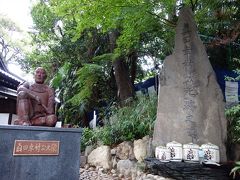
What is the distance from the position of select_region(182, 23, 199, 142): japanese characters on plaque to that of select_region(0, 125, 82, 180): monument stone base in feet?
8.11

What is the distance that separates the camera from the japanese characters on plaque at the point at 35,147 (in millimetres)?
4215

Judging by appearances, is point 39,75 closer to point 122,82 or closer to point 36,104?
point 36,104

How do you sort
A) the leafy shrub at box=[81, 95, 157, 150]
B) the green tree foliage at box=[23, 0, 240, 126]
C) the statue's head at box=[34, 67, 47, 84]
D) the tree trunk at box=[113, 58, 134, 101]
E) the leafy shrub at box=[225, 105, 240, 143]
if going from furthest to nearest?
1. the tree trunk at box=[113, 58, 134, 101]
2. the green tree foliage at box=[23, 0, 240, 126]
3. the leafy shrub at box=[81, 95, 157, 150]
4. the leafy shrub at box=[225, 105, 240, 143]
5. the statue's head at box=[34, 67, 47, 84]

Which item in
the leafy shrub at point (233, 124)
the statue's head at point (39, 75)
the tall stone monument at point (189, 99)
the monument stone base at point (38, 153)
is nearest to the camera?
the monument stone base at point (38, 153)

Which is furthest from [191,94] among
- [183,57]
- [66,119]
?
[66,119]

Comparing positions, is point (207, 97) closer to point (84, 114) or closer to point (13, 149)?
point (13, 149)

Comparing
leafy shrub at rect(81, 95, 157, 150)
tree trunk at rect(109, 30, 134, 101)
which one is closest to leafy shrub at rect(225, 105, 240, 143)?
leafy shrub at rect(81, 95, 157, 150)

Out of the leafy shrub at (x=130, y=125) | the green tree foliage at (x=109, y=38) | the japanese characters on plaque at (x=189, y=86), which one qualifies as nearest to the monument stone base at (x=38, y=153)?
the japanese characters on plaque at (x=189, y=86)

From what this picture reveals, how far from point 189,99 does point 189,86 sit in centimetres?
31

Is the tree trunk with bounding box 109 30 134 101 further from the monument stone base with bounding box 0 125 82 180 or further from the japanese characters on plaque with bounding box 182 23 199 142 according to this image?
the monument stone base with bounding box 0 125 82 180

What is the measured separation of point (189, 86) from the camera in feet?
19.8

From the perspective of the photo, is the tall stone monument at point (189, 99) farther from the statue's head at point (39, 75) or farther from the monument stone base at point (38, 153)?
the statue's head at point (39, 75)

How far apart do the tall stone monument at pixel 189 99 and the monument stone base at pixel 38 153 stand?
1946 millimetres

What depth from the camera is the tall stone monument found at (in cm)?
566
